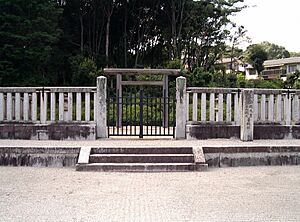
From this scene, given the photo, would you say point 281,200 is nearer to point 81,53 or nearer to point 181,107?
point 181,107

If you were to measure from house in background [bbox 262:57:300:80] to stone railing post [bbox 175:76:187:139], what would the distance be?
140 feet

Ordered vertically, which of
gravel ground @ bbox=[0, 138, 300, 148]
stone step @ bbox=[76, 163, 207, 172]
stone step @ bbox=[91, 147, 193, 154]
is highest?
gravel ground @ bbox=[0, 138, 300, 148]

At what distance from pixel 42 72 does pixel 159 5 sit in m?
11.2

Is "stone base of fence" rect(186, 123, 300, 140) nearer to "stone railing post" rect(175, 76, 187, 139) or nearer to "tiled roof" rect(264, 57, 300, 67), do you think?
"stone railing post" rect(175, 76, 187, 139)

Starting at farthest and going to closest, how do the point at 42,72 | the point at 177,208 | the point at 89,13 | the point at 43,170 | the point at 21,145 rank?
the point at 89,13
the point at 42,72
the point at 21,145
the point at 43,170
the point at 177,208

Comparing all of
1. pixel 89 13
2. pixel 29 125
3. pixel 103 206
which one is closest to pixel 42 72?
pixel 89 13

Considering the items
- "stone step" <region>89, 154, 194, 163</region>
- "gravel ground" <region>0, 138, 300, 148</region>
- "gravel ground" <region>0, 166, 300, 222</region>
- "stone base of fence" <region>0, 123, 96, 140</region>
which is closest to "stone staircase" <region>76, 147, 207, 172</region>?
"stone step" <region>89, 154, 194, 163</region>

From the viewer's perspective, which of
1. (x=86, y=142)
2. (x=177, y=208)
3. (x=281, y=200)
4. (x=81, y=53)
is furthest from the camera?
(x=81, y=53)

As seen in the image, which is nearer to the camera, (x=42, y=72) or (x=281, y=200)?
(x=281, y=200)

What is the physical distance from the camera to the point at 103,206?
6145mm

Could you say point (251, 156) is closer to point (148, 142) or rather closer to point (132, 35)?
point (148, 142)

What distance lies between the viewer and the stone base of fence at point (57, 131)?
37.1 feet

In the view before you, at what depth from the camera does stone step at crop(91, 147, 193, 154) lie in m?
9.59

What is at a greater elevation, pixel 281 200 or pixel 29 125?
pixel 29 125
